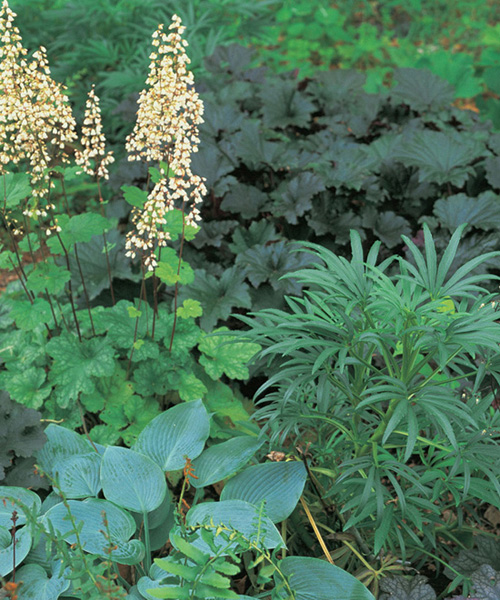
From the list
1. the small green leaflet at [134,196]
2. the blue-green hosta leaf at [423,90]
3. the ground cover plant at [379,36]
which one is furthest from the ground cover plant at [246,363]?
the ground cover plant at [379,36]

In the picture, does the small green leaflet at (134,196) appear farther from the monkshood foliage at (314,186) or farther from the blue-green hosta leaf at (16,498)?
the blue-green hosta leaf at (16,498)

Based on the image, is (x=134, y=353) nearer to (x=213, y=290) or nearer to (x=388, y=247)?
(x=213, y=290)

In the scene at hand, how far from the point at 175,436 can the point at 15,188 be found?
0.92m

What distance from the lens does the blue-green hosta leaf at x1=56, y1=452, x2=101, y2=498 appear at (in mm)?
1736

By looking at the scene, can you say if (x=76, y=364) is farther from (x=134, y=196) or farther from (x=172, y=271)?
(x=134, y=196)

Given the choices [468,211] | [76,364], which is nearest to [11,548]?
[76,364]

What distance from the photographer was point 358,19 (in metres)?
6.74

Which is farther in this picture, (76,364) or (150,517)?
(76,364)

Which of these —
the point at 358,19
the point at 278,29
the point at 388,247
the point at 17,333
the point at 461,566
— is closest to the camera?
the point at 461,566

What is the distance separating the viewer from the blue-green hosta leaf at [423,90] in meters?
3.58

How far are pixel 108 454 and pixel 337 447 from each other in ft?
2.06

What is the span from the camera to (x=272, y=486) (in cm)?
173

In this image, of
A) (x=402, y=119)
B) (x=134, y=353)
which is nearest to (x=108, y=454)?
(x=134, y=353)

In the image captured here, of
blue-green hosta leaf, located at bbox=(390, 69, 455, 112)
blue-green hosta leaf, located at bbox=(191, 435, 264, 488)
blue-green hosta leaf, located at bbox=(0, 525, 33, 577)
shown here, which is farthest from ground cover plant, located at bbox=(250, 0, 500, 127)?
blue-green hosta leaf, located at bbox=(0, 525, 33, 577)
